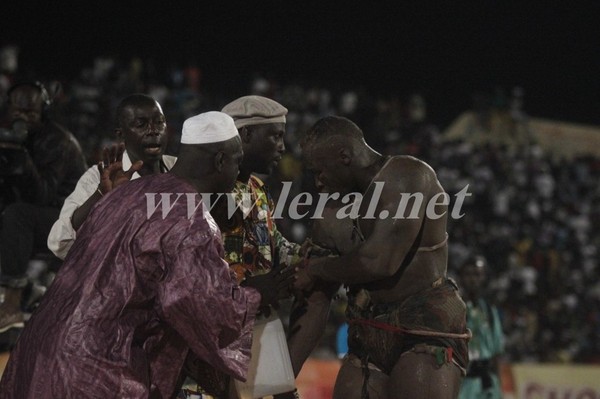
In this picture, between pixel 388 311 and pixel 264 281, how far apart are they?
0.86m

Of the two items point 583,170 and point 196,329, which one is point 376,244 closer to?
point 196,329

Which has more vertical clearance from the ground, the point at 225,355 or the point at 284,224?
the point at 225,355

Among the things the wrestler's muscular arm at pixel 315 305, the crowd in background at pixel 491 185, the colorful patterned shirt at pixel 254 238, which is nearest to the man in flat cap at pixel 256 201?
the colorful patterned shirt at pixel 254 238

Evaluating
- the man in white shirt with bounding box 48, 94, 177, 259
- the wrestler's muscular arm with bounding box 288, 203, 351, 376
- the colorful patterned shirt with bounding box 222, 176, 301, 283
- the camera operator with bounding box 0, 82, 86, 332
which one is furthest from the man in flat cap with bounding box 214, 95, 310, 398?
the camera operator with bounding box 0, 82, 86, 332

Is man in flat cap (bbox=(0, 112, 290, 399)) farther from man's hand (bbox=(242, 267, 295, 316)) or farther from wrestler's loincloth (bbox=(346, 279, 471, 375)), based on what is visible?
wrestler's loincloth (bbox=(346, 279, 471, 375))

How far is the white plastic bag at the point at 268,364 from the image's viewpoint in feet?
16.9

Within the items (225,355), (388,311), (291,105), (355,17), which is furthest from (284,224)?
(355,17)

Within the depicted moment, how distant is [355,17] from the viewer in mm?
29297

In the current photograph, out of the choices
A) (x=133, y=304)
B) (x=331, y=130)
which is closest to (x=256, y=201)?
(x=331, y=130)

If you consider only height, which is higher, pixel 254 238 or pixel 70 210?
pixel 70 210

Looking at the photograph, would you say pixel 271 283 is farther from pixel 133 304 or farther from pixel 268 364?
pixel 133 304

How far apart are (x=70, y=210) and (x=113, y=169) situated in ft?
1.22

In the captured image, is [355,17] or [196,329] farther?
[355,17]

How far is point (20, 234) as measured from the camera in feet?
22.2
